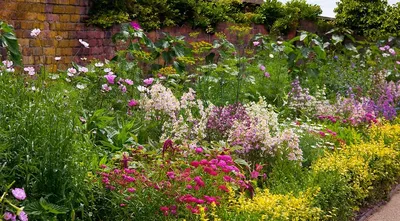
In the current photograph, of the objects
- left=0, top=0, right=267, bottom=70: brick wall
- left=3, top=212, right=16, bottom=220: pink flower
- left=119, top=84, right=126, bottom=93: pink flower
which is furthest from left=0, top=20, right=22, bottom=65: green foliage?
left=3, top=212, right=16, bottom=220: pink flower

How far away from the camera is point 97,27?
29.6 feet

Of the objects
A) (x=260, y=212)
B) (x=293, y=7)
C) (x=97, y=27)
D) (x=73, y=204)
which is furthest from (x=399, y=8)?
(x=73, y=204)

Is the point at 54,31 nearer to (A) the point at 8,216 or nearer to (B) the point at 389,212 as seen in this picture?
(B) the point at 389,212

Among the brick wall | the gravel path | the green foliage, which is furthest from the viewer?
the brick wall

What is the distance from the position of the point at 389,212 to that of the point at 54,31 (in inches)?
197

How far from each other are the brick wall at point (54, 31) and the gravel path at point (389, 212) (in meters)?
4.04

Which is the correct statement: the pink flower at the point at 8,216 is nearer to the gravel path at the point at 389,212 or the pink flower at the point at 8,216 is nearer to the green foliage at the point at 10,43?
the green foliage at the point at 10,43

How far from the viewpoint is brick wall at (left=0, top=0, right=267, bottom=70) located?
7.87 meters

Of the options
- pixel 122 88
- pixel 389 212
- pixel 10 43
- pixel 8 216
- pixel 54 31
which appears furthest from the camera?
pixel 54 31

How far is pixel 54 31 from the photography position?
8.41 metres

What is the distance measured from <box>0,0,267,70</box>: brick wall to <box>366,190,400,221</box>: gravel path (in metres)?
4.04

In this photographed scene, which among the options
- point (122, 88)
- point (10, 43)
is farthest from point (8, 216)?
point (10, 43)

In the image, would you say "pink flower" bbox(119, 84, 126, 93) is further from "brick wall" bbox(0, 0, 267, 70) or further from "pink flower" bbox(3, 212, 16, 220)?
"pink flower" bbox(3, 212, 16, 220)

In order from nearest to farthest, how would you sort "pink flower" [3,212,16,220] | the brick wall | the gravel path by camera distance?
"pink flower" [3,212,16,220] → the gravel path → the brick wall
